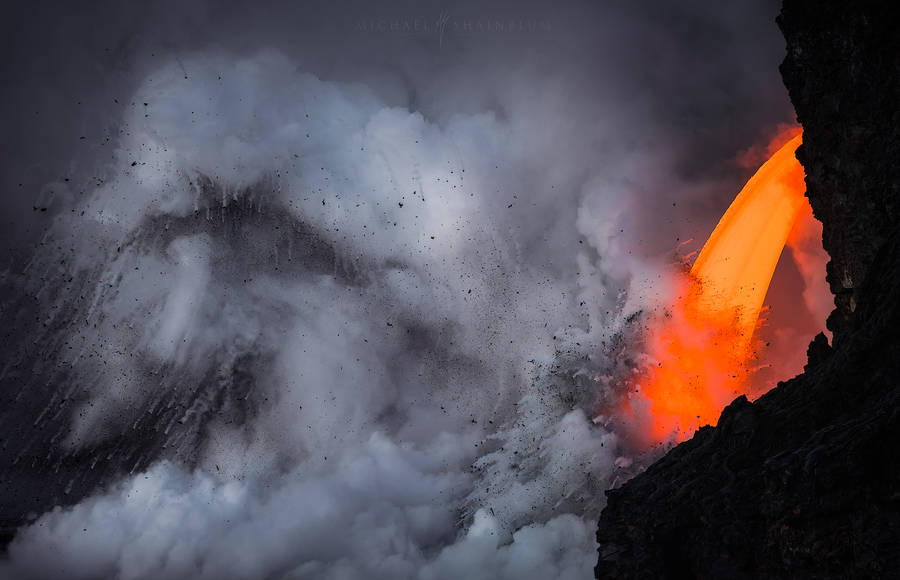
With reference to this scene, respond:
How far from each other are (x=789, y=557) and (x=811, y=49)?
29166 mm

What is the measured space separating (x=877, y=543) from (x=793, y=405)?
10516mm

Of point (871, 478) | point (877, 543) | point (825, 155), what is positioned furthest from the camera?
point (825, 155)

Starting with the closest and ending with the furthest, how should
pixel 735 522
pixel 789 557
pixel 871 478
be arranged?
1. pixel 871 478
2. pixel 789 557
3. pixel 735 522

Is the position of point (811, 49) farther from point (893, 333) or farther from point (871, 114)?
point (893, 333)

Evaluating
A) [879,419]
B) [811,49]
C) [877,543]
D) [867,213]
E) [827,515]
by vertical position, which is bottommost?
[877,543]

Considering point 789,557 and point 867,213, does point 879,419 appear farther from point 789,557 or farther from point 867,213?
point 867,213

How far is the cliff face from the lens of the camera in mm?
24859

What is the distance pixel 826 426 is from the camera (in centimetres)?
2909

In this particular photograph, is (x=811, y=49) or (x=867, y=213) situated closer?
(x=867, y=213)

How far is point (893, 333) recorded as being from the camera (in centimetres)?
2806

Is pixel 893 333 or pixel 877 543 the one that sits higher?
pixel 893 333

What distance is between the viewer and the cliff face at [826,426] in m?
24.9

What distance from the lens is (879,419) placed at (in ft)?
80.6

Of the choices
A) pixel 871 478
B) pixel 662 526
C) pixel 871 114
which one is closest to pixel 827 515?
pixel 871 478
